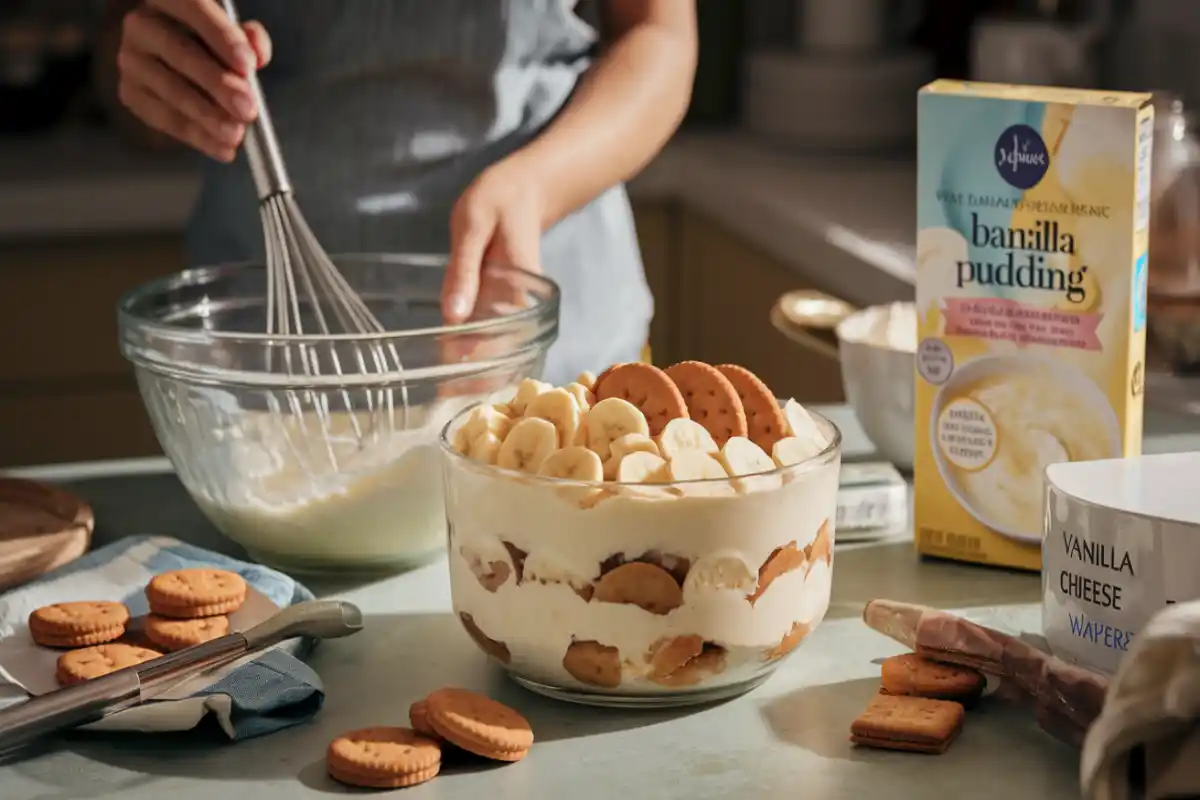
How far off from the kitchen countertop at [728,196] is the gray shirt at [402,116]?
0.45 metres

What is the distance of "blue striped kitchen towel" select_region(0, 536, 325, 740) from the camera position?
0.67 meters

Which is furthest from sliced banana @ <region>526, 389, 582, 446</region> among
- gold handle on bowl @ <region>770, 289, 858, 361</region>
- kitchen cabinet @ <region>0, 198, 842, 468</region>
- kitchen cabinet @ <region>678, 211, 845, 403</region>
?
kitchen cabinet @ <region>0, 198, 842, 468</region>

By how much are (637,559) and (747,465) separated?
6 cm

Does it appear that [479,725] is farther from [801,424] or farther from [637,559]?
[801,424]

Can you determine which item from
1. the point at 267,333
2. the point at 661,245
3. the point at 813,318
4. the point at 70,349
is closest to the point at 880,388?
the point at 813,318

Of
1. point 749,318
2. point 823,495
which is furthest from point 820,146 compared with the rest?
point 823,495

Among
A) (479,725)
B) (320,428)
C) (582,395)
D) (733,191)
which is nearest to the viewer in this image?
(479,725)

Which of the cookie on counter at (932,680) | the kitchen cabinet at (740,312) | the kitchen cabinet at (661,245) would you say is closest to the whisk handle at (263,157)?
the cookie on counter at (932,680)

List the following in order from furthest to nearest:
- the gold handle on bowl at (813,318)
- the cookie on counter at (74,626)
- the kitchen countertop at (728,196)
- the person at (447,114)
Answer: the kitchen countertop at (728,196)
the person at (447,114)
the gold handle on bowl at (813,318)
the cookie on counter at (74,626)

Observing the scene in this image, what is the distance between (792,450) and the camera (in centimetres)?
70

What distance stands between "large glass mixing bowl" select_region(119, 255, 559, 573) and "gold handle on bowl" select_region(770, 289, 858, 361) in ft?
0.83

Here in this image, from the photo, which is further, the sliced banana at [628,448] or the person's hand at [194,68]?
the person's hand at [194,68]

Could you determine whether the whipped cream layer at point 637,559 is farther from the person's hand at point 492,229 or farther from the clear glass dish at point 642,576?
the person's hand at point 492,229

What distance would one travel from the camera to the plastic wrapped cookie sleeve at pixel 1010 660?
656 mm
